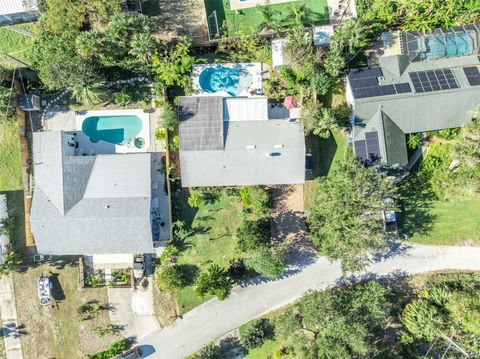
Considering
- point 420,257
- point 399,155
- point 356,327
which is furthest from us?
point 420,257

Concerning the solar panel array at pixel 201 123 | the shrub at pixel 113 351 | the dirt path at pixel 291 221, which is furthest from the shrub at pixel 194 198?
the shrub at pixel 113 351

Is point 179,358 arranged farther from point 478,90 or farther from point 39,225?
point 478,90

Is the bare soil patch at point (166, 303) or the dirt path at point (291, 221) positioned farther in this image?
the bare soil patch at point (166, 303)

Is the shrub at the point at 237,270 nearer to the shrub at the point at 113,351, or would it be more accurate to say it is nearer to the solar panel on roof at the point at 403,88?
the shrub at the point at 113,351

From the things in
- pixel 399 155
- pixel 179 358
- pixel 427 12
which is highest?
pixel 427 12

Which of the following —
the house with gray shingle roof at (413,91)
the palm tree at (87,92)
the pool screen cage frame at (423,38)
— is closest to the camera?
the house with gray shingle roof at (413,91)

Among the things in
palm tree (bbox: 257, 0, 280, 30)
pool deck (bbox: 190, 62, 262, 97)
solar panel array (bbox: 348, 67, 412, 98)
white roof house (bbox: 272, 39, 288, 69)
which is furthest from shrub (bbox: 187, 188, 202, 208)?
solar panel array (bbox: 348, 67, 412, 98)

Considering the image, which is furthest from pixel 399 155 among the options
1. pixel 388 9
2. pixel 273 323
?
pixel 273 323
